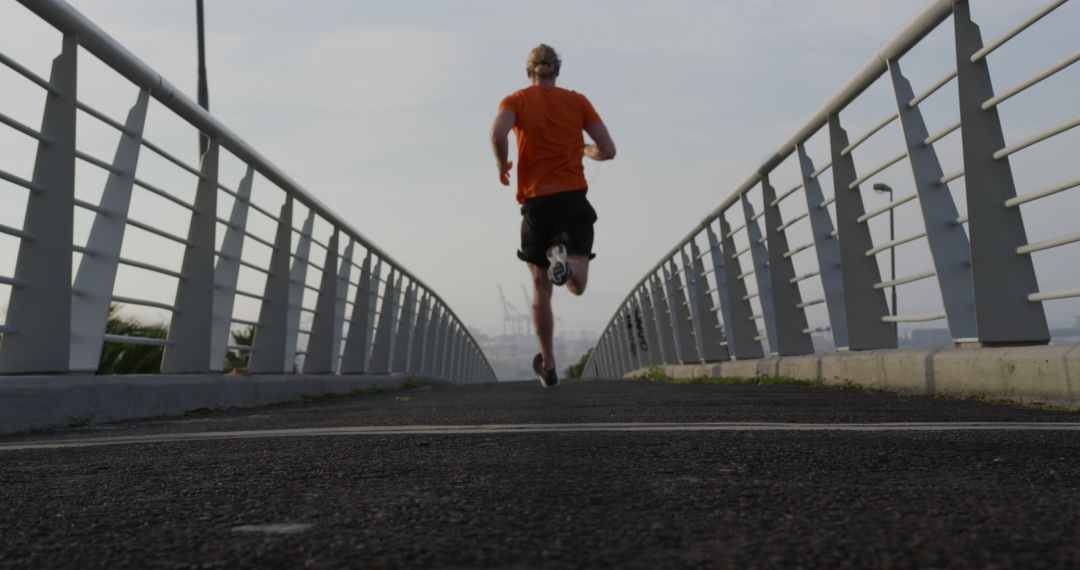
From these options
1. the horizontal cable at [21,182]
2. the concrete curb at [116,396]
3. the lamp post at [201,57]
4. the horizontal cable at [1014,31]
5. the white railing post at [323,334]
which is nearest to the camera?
the horizontal cable at [1014,31]

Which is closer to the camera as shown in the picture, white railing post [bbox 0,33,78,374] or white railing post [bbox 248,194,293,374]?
white railing post [bbox 0,33,78,374]

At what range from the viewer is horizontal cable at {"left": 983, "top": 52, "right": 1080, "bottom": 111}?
4.24 meters

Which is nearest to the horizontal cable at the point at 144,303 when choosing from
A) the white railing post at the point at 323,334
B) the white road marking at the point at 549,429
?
the white road marking at the point at 549,429

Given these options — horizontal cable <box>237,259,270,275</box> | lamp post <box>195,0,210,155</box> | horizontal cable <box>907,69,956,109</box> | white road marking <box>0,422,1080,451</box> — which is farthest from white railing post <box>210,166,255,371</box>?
→ lamp post <box>195,0,210,155</box>

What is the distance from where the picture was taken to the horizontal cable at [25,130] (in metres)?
4.77

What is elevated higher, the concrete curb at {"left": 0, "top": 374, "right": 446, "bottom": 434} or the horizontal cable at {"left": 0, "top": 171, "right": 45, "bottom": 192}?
the horizontal cable at {"left": 0, "top": 171, "right": 45, "bottom": 192}

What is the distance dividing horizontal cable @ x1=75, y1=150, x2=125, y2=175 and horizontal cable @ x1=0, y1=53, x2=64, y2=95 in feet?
1.12

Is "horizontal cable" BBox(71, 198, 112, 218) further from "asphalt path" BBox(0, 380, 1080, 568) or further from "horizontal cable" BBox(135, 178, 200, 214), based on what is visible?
"asphalt path" BBox(0, 380, 1080, 568)

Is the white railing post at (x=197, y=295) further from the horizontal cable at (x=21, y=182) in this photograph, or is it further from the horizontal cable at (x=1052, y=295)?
the horizontal cable at (x=1052, y=295)

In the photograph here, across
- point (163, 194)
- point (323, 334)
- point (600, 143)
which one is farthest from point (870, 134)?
point (323, 334)

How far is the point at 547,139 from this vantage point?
6305 millimetres

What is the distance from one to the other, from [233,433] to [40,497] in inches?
67.8

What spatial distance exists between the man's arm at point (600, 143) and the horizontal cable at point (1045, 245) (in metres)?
2.62

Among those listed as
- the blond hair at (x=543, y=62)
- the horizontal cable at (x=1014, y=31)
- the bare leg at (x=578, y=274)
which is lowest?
the bare leg at (x=578, y=274)
